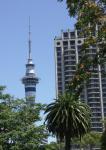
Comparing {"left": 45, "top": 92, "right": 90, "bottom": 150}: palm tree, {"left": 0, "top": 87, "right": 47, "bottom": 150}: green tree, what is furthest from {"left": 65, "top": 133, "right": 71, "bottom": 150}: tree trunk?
{"left": 0, "top": 87, "right": 47, "bottom": 150}: green tree

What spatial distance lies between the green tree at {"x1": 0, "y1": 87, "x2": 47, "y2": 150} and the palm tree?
2029 centimetres

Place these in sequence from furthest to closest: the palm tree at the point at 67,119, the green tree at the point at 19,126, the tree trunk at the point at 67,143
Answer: the palm tree at the point at 67,119, the tree trunk at the point at 67,143, the green tree at the point at 19,126

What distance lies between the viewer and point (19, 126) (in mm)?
57781

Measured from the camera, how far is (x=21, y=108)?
60.8m

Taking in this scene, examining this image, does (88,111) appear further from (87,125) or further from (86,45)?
(86,45)

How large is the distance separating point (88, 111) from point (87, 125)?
3060 millimetres

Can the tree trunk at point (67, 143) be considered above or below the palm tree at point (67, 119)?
below

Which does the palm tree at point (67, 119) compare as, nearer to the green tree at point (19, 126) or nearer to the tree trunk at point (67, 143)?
the tree trunk at point (67, 143)

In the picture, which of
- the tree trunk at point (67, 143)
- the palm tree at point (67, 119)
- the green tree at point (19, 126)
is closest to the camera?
the green tree at point (19, 126)

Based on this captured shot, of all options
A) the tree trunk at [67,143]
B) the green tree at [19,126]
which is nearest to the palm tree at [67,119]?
the tree trunk at [67,143]

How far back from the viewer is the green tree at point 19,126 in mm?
56259

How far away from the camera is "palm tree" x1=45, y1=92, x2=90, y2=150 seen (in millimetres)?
81312

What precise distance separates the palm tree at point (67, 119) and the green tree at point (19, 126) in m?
20.3

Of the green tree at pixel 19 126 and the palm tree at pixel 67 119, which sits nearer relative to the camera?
the green tree at pixel 19 126
